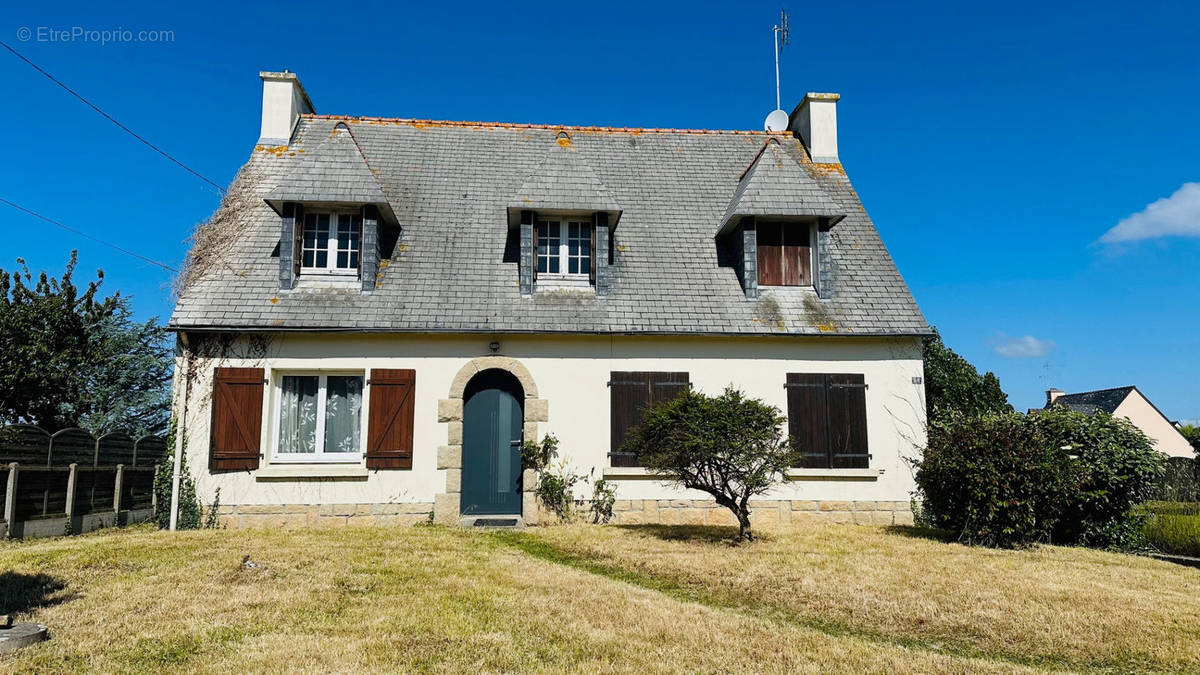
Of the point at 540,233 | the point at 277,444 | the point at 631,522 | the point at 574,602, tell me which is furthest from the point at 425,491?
the point at 574,602

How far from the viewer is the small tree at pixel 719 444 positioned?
29.6 ft

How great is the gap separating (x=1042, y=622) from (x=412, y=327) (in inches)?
340

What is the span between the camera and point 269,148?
45.7 ft

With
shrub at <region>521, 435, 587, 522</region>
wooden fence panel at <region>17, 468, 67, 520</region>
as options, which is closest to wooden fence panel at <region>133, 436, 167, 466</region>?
wooden fence panel at <region>17, 468, 67, 520</region>

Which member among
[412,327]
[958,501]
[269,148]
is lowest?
[958,501]

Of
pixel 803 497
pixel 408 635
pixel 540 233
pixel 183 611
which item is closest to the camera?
pixel 408 635

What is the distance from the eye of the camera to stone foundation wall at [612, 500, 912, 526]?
38.1 feet

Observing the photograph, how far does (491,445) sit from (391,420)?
1562 millimetres

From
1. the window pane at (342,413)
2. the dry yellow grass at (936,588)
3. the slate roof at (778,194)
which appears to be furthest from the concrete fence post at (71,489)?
the slate roof at (778,194)

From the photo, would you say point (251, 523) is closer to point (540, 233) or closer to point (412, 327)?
point (412, 327)

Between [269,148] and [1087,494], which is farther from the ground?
[269,148]

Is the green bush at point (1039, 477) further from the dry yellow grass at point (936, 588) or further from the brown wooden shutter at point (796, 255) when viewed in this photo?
the brown wooden shutter at point (796, 255)

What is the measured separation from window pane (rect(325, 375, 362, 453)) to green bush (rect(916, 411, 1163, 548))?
8209mm

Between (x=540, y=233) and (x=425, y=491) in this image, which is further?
(x=540, y=233)
